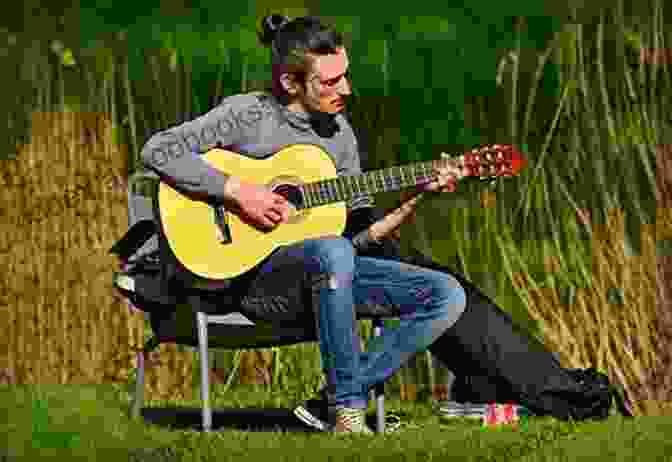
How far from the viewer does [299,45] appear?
5426 mm

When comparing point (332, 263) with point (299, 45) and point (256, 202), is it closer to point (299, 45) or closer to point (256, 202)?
point (256, 202)

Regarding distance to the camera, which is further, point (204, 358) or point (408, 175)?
point (204, 358)

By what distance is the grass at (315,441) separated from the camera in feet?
16.4

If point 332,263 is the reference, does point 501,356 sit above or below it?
below

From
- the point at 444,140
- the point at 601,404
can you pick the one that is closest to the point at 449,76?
the point at 444,140

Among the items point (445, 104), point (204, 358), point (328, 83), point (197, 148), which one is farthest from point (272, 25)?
point (445, 104)

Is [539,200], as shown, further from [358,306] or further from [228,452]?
[228,452]

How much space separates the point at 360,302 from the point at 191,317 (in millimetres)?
502

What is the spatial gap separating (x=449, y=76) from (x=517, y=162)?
33.9 feet

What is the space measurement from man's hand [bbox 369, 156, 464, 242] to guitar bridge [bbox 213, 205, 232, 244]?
15.6 inches

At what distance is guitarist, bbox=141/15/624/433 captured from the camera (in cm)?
525

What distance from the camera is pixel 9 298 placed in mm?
7051

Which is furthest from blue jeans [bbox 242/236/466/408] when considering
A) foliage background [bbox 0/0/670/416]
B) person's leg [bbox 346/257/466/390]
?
foliage background [bbox 0/0/670/416]

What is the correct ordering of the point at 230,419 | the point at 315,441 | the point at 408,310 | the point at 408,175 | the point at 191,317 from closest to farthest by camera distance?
the point at 315,441
the point at 408,175
the point at 408,310
the point at 191,317
the point at 230,419
